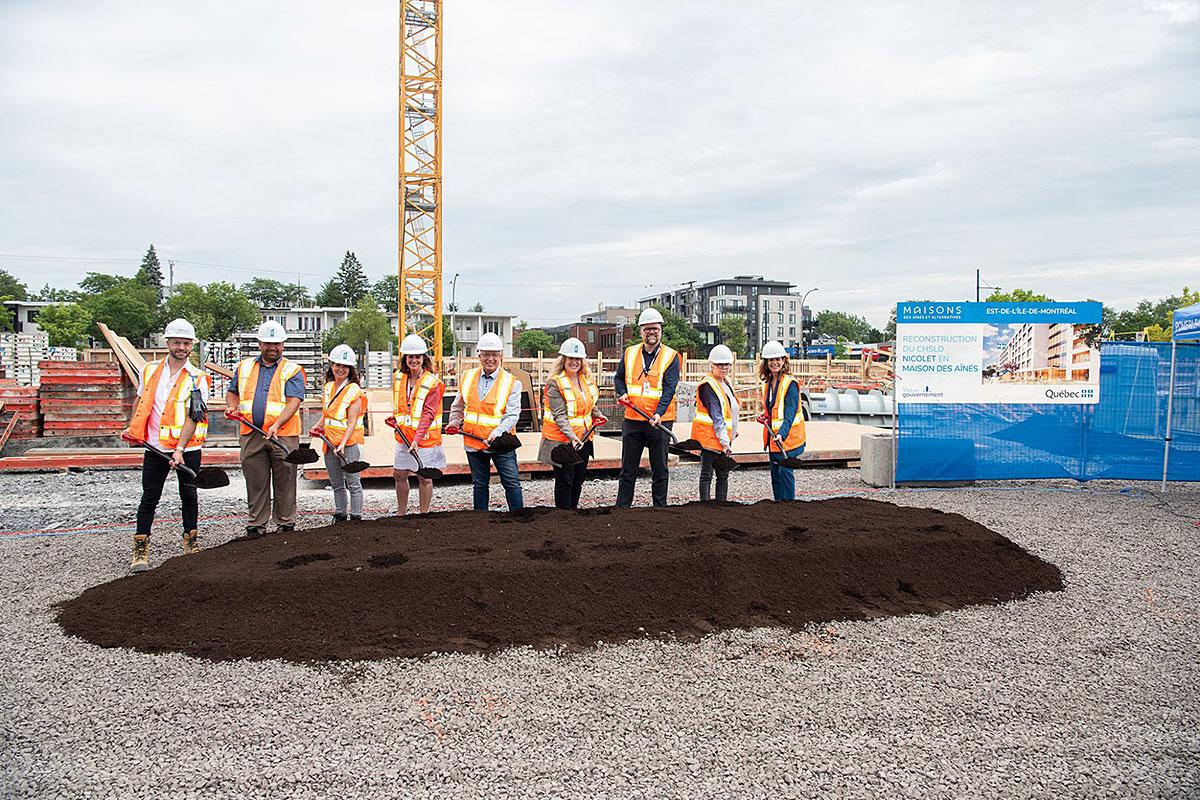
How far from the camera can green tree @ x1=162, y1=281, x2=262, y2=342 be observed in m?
59.7

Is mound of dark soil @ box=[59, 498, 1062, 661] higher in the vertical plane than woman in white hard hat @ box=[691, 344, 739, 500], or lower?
lower

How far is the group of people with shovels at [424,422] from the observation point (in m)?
6.07

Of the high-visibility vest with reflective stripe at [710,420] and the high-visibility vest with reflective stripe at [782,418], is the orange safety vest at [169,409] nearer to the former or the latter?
the high-visibility vest with reflective stripe at [710,420]

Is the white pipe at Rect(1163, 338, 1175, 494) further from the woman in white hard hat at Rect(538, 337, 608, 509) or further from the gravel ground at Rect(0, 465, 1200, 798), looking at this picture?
the woman in white hard hat at Rect(538, 337, 608, 509)

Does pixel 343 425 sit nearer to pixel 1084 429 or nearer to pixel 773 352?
pixel 773 352

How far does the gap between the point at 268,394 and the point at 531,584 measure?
301 cm

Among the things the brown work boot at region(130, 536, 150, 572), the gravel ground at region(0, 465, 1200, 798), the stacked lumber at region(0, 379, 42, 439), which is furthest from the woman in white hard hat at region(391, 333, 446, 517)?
the stacked lumber at region(0, 379, 42, 439)

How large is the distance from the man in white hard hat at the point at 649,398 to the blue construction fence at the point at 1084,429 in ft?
13.9

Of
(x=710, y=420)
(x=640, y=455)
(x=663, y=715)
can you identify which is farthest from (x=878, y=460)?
(x=663, y=715)

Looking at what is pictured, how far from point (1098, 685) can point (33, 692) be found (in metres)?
5.04

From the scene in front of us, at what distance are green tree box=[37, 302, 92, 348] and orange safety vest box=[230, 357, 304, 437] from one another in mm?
53467

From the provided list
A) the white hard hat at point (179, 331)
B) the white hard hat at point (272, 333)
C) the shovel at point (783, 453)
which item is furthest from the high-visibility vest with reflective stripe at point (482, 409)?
the shovel at point (783, 453)

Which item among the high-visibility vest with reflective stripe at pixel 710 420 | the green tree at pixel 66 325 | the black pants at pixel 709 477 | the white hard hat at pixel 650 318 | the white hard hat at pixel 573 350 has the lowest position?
the black pants at pixel 709 477

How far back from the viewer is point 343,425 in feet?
23.5
